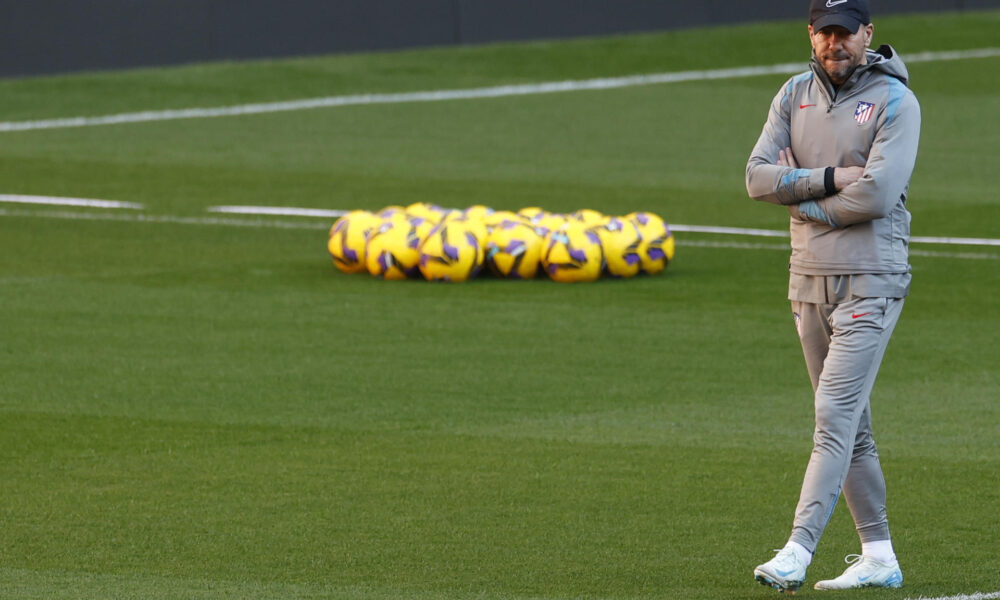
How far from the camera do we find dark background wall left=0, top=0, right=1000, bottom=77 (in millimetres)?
33938

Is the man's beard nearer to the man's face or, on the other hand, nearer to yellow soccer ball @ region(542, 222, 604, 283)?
the man's face

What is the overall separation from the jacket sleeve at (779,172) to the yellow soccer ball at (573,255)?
8.81 m

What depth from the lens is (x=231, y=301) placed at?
15.4 metres

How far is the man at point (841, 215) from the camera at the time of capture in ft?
23.2

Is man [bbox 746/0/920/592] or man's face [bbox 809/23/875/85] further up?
man's face [bbox 809/23/875/85]

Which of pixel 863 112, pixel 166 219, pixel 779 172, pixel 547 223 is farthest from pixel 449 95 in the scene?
pixel 863 112

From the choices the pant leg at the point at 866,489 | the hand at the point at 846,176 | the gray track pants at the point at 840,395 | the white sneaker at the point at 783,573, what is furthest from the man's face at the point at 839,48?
the white sneaker at the point at 783,573

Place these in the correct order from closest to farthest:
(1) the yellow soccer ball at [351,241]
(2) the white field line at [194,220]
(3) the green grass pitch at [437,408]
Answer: (3) the green grass pitch at [437,408] < (1) the yellow soccer ball at [351,241] < (2) the white field line at [194,220]

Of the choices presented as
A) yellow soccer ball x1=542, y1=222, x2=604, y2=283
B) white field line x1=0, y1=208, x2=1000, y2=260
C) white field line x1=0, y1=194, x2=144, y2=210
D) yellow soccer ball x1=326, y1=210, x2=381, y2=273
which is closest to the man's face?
yellow soccer ball x1=542, y1=222, x2=604, y2=283

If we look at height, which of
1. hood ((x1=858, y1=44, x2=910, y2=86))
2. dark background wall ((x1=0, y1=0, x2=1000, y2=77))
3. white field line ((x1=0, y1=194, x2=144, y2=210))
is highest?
dark background wall ((x1=0, y1=0, x2=1000, y2=77))

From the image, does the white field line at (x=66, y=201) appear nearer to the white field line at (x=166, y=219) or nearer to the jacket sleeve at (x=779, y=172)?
the white field line at (x=166, y=219)

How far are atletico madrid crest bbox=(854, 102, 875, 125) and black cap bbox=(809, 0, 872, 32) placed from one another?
288 millimetres

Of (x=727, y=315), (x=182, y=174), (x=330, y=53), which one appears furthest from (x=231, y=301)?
(x=330, y=53)

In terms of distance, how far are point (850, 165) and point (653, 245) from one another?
373 inches
